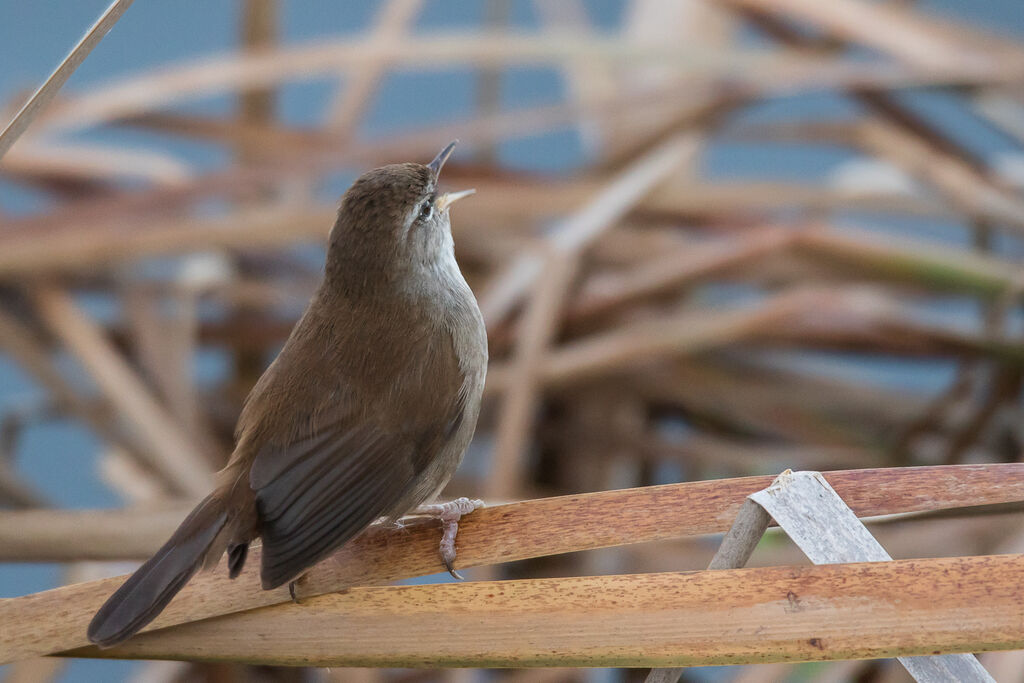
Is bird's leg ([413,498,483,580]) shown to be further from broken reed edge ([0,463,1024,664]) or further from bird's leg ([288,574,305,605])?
bird's leg ([288,574,305,605])

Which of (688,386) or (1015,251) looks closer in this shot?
(688,386)

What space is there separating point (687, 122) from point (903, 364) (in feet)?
2.54

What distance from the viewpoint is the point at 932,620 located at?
→ 816mm

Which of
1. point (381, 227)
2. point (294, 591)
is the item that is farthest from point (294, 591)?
point (381, 227)

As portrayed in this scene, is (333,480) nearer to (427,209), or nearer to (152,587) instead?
(152,587)

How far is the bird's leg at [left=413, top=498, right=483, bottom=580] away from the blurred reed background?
54 cm

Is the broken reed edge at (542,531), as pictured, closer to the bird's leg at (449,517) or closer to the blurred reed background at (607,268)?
the bird's leg at (449,517)

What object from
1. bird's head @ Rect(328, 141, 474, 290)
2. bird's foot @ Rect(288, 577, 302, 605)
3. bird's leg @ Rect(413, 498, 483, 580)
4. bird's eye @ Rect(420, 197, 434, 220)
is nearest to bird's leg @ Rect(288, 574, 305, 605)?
bird's foot @ Rect(288, 577, 302, 605)

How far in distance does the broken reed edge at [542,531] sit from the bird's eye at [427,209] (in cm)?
56

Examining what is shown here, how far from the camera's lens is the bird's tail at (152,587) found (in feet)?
3.20

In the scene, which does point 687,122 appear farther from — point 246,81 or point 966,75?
point 246,81

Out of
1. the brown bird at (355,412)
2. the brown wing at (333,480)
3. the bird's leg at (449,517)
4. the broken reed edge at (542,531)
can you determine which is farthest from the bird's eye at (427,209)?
the broken reed edge at (542,531)

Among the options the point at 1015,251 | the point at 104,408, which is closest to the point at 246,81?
the point at 104,408

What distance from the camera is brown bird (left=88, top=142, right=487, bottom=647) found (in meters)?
1.10
